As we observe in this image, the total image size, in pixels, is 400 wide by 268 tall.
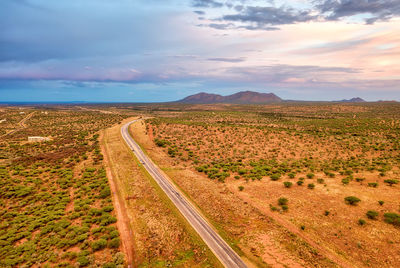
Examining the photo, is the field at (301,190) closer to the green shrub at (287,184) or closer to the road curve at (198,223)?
the green shrub at (287,184)

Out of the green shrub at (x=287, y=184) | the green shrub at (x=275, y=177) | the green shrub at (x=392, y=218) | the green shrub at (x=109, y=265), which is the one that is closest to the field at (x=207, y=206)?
the green shrub at (x=392, y=218)

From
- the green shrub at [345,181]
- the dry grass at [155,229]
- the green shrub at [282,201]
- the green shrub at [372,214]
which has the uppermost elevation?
the green shrub at [345,181]

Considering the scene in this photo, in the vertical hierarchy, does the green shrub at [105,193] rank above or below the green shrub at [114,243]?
above

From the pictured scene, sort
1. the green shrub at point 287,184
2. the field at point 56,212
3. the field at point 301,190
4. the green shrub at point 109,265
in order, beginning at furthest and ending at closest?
the green shrub at point 287,184, the field at point 301,190, the field at point 56,212, the green shrub at point 109,265

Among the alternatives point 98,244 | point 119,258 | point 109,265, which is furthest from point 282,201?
point 98,244

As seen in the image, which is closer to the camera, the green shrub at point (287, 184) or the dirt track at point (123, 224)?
the dirt track at point (123, 224)

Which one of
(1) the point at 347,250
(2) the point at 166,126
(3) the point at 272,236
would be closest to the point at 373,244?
(1) the point at 347,250

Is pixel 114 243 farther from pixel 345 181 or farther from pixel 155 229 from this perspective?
pixel 345 181

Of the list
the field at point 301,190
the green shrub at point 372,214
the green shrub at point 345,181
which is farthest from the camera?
the green shrub at point 345,181
